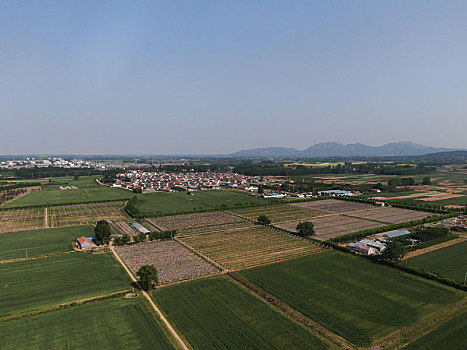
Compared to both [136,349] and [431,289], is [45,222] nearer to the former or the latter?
[136,349]

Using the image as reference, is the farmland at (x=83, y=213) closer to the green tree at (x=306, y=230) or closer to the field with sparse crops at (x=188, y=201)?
the field with sparse crops at (x=188, y=201)

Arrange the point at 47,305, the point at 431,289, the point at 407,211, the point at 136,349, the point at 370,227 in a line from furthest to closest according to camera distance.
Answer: the point at 407,211, the point at 370,227, the point at 431,289, the point at 47,305, the point at 136,349

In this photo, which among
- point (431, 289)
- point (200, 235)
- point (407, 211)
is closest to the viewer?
point (431, 289)

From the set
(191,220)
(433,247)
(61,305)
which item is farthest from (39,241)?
(433,247)

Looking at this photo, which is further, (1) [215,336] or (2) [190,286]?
(2) [190,286]

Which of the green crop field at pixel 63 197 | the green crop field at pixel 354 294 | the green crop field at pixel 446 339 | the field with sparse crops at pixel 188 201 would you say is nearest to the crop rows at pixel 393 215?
the field with sparse crops at pixel 188 201

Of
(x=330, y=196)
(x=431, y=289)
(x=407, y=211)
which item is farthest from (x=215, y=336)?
(x=330, y=196)
